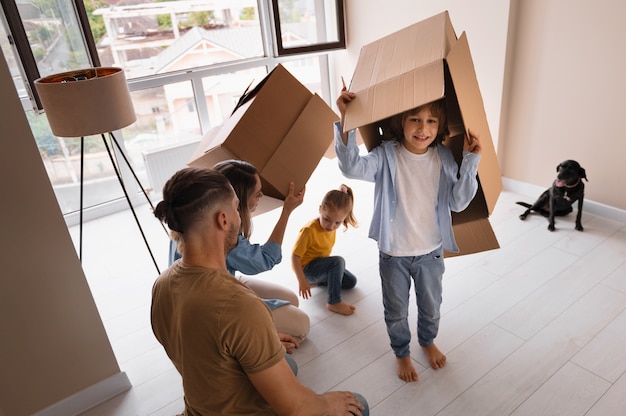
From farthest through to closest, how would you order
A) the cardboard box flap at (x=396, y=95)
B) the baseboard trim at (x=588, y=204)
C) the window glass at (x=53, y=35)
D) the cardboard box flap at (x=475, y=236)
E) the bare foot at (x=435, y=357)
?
the window glass at (x=53, y=35)
the baseboard trim at (x=588, y=204)
the bare foot at (x=435, y=357)
the cardboard box flap at (x=475, y=236)
the cardboard box flap at (x=396, y=95)

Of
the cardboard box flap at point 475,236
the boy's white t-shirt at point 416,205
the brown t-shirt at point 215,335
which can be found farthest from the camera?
the cardboard box flap at point 475,236

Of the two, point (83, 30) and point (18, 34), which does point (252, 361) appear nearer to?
point (18, 34)

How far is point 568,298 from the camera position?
2166 mm

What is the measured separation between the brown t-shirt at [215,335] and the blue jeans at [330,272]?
1.17 meters

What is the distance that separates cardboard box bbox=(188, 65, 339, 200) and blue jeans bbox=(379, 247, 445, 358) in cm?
47

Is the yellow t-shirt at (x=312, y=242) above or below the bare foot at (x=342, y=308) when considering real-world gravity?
above

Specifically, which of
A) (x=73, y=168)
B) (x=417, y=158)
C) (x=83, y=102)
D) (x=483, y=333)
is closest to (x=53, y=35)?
(x=73, y=168)

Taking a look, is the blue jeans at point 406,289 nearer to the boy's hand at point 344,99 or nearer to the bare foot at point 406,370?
the bare foot at point 406,370

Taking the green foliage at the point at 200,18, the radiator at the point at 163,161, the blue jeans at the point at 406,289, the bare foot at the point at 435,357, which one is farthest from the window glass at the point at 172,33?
the bare foot at the point at 435,357

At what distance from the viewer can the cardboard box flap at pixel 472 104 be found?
4.27 feet

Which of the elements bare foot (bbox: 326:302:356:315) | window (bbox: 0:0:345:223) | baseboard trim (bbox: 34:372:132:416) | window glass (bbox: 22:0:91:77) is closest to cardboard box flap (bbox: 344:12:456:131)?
bare foot (bbox: 326:302:356:315)

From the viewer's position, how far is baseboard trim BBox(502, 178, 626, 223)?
282cm

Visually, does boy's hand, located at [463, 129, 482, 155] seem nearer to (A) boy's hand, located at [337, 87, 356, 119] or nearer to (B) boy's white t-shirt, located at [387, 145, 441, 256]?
(B) boy's white t-shirt, located at [387, 145, 441, 256]

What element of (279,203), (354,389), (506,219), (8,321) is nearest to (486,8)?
(506,219)
